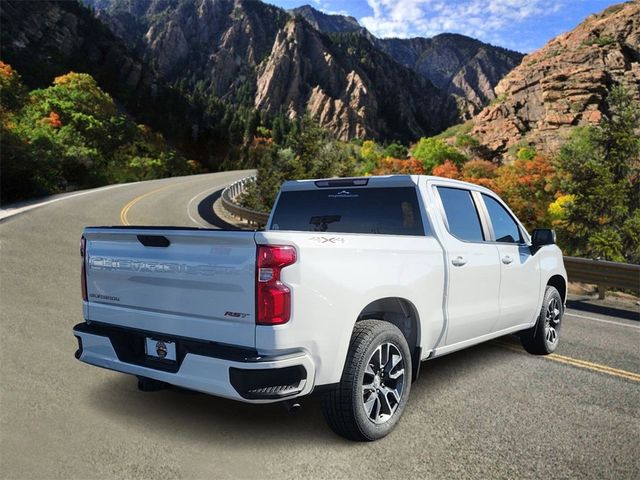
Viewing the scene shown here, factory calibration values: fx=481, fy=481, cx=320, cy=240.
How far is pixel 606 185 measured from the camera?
22.2 meters

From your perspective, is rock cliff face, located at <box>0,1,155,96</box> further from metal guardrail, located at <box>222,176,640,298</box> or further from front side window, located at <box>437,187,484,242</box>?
front side window, located at <box>437,187,484,242</box>

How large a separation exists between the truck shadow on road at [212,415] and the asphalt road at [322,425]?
0.05 ft

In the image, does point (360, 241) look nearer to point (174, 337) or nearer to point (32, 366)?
point (174, 337)

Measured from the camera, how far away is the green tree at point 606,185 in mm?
22250

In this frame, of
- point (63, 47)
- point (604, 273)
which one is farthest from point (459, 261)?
Answer: point (63, 47)

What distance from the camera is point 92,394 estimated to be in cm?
402

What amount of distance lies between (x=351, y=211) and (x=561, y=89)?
255 ft

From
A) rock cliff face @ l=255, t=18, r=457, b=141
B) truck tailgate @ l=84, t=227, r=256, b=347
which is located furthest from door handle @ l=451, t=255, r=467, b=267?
rock cliff face @ l=255, t=18, r=457, b=141

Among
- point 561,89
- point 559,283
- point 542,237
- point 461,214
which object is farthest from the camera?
point 561,89

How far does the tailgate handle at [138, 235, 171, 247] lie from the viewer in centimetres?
317

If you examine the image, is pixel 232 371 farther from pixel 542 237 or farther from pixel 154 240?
pixel 542 237

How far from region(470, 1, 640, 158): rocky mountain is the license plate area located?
232 ft

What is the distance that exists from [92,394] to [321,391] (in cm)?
217

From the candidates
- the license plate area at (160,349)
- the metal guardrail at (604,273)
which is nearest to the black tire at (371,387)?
the license plate area at (160,349)
